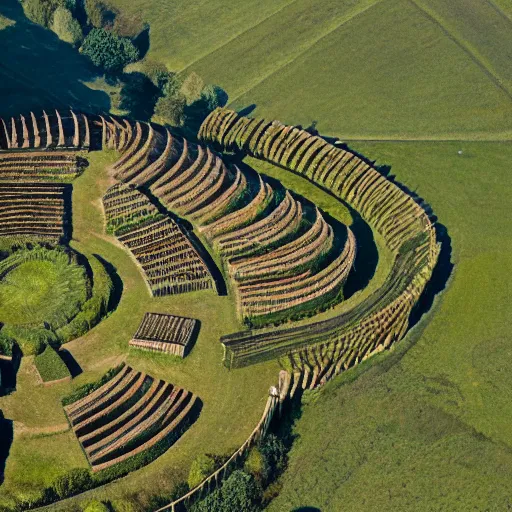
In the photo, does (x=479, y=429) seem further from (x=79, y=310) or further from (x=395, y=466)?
(x=79, y=310)

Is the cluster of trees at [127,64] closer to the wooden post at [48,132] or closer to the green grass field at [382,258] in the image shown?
the green grass field at [382,258]

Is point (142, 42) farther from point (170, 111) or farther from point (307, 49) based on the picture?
point (307, 49)

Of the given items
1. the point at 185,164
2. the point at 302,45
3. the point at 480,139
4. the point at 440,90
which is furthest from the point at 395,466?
the point at 302,45

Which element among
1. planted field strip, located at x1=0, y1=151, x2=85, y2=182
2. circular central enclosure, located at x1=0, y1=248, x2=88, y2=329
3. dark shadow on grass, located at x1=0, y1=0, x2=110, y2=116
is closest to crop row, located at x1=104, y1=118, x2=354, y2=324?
planted field strip, located at x1=0, y1=151, x2=85, y2=182

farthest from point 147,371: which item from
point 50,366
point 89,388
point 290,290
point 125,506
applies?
point 290,290

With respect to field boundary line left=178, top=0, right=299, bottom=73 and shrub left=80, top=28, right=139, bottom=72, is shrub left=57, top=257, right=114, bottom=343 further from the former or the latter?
field boundary line left=178, top=0, right=299, bottom=73

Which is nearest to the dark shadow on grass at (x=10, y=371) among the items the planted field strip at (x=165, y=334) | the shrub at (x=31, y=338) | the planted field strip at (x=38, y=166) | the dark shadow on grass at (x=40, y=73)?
the shrub at (x=31, y=338)

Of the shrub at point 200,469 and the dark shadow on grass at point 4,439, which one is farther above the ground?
the shrub at point 200,469
